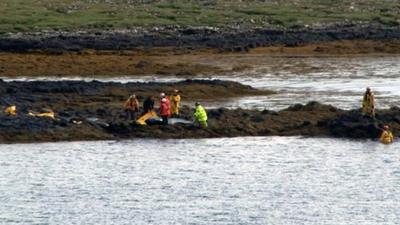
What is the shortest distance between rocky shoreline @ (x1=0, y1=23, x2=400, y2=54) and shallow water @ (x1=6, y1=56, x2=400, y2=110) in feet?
20.8

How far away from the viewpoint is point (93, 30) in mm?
93062

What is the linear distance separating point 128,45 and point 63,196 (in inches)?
1771

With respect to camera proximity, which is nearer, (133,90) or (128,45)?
(133,90)

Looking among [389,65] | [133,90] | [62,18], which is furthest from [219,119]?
[62,18]

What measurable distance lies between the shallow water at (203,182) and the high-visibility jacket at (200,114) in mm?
1182

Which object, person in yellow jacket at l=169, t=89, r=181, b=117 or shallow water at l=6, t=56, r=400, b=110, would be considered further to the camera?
shallow water at l=6, t=56, r=400, b=110

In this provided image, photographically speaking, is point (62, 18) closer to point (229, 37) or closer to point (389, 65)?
point (229, 37)

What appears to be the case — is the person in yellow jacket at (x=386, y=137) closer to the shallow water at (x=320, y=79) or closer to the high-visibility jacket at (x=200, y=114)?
the high-visibility jacket at (x=200, y=114)

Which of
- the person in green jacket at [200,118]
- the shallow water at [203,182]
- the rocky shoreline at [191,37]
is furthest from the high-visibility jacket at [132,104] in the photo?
the rocky shoreline at [191,37]

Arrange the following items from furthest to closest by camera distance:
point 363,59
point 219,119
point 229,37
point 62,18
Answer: point 62,18 → point 229,37 → point 363,59 → point 219,119

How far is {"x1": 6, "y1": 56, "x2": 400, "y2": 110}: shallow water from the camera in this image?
202 ft

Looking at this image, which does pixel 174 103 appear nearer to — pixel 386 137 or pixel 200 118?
pixel 200 118

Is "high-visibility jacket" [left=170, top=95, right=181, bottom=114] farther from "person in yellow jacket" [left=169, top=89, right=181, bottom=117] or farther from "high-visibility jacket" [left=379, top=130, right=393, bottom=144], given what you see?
"high-visibility jacket" [left=379, top=130, right=393, bottom=144]

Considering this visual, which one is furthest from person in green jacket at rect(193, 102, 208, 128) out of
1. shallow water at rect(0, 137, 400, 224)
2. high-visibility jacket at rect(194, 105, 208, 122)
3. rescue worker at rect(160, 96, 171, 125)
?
shallow water at rect(0, 137, 400, 224)
